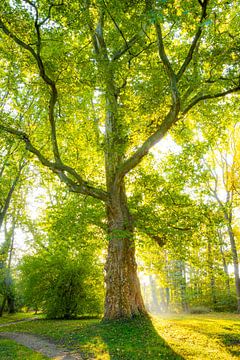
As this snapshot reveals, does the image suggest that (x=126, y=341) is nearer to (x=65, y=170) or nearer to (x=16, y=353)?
(x=16, y=353)

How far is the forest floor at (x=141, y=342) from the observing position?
291 inches

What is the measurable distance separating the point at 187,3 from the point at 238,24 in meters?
4.88

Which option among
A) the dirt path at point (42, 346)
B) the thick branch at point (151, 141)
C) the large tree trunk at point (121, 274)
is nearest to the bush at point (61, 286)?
the dirt path at point (42, 346)

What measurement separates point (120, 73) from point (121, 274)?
805cm

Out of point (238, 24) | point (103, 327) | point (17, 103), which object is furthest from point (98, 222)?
point (238, 24)

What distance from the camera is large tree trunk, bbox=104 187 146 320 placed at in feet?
37.8

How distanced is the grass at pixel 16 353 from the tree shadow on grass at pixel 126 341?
4.38 ft

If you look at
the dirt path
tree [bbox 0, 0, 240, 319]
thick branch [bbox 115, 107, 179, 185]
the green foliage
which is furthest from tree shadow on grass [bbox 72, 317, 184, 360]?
the green foliage

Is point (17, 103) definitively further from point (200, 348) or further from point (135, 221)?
point (200, 348)

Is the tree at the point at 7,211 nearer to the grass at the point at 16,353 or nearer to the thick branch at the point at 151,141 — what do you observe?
the thick branch at the point at 151,141

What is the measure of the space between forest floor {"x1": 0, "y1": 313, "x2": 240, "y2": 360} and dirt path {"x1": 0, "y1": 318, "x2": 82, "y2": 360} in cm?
16

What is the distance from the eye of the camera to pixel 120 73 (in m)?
11.5

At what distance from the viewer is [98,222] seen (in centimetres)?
1327

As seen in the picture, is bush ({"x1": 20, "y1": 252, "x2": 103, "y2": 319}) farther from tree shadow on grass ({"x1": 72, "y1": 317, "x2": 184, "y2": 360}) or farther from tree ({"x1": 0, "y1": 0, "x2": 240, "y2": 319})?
tree shadow on grass ({"x1": 72, "y1": 317, "x2": 184, "y2": 360})
